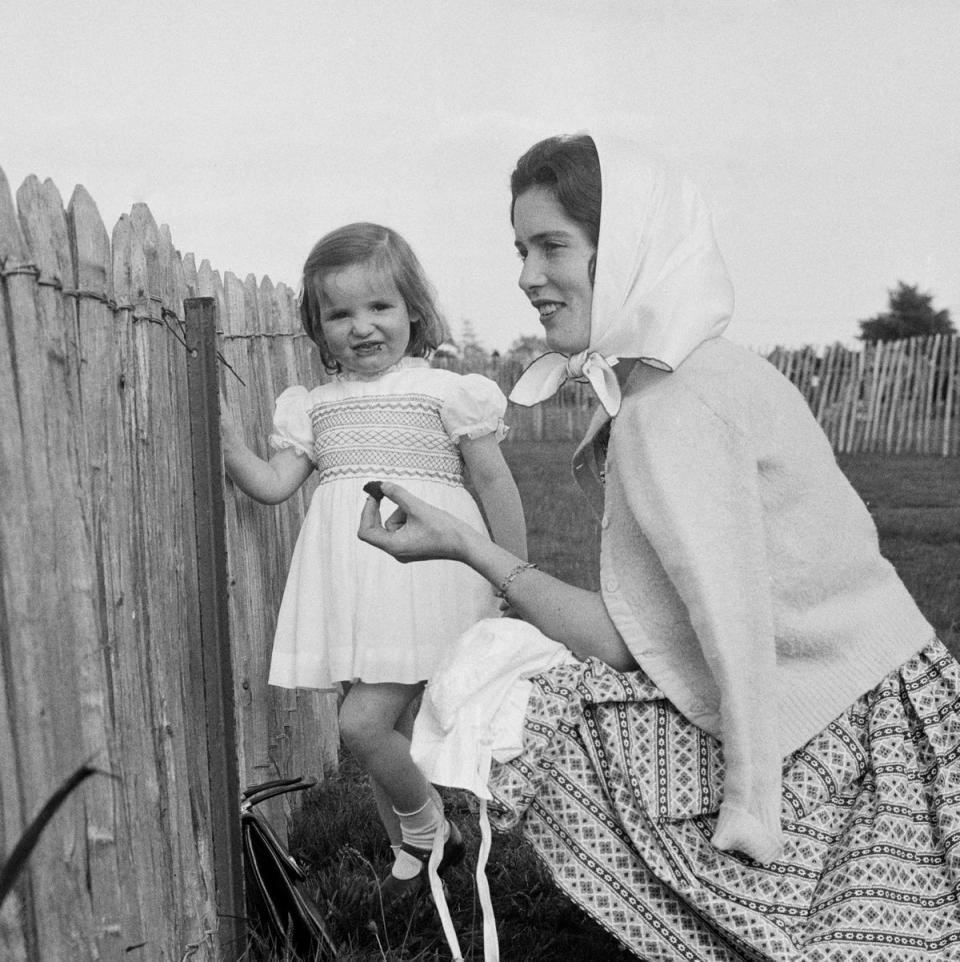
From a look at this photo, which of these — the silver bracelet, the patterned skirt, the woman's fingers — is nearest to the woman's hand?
the woman's fingers

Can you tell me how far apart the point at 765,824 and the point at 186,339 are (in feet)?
4.98

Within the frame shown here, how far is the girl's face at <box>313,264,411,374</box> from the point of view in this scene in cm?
334

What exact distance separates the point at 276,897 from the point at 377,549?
34.7 inches

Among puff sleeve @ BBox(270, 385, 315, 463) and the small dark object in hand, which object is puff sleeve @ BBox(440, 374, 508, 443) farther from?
the small dark object in hand

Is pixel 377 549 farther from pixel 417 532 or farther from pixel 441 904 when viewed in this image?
pixel 441 904

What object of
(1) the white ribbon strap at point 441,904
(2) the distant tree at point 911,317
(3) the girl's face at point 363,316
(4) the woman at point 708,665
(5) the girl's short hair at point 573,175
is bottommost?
(2) the distant tree at point 911,317

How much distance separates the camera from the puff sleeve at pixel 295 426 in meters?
3.48

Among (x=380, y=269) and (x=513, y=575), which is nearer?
(x=513, y=575)

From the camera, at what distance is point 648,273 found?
2.49m

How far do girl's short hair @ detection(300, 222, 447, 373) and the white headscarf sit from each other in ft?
3.09

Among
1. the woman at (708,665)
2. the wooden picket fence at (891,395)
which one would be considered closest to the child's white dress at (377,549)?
the woman at (708,665)

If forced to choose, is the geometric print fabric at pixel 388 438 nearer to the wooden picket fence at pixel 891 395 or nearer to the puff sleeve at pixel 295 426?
the puff sleeve at pixel 295 426

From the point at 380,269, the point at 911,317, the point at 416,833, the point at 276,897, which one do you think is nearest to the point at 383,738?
the point at 416,833

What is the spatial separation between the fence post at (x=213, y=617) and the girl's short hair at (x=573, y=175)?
29.1 inches
